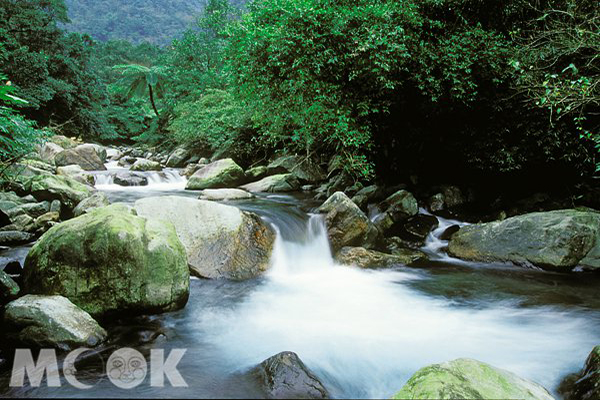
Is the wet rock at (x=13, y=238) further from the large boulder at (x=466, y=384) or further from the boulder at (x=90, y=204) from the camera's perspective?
the large boulder at (x=466, y=384)

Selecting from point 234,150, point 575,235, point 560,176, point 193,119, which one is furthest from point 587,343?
point 193,119

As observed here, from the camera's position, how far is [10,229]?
6.17m

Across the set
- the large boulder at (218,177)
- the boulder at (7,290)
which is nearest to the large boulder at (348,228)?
the boulder at (7,290)

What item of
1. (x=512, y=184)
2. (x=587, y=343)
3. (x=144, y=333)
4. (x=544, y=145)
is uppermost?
(x=544, y=145)

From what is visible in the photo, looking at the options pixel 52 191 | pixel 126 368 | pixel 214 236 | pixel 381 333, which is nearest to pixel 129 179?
pixel 52 191

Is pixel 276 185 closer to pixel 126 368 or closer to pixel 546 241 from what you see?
pixel 546 241

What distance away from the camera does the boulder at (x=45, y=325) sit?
3.15m

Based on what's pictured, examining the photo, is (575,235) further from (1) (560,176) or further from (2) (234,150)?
(2) (234,150)

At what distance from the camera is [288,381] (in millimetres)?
2891

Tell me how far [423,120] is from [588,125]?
10.3 feet

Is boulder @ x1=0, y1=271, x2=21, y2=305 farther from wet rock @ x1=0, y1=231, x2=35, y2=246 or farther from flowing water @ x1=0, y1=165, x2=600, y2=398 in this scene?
wet rock @ x1=0, y1=231, x2=35, y2=246

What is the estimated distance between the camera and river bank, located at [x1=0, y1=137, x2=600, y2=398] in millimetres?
3439

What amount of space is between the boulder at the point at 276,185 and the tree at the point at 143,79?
1596cm

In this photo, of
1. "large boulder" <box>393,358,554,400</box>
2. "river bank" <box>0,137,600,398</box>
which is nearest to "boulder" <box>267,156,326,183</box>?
"river bank" <box>0,137,600,398</box>
